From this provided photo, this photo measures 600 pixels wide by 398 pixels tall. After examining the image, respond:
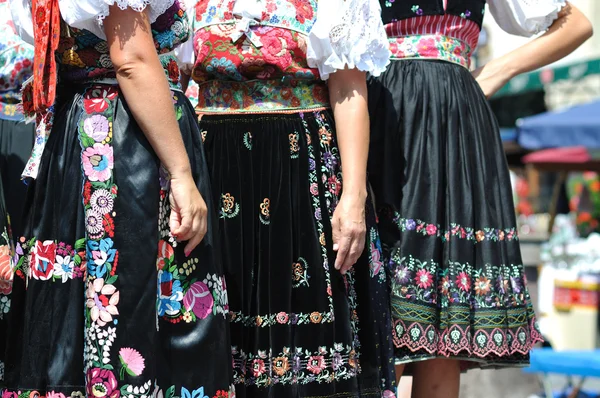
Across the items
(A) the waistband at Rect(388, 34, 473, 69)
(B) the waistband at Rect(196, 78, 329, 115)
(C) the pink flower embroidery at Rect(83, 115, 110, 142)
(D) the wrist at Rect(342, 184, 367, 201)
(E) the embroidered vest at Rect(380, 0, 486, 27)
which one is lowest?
(D) the wrist at Rect(342, 184, 367, 201)

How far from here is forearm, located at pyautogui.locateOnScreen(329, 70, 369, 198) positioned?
2.77 meters

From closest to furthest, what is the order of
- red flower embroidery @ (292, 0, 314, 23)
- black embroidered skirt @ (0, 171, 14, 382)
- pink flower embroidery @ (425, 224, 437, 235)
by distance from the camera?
black embroidered skirt @ (0, 171, 14, 382) → red flower embroidery @ (292, 0, 314, 23) → pink flower embroidery @ (425, 224, 437, 235)

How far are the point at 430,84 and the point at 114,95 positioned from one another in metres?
1.27

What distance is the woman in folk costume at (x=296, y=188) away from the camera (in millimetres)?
2639

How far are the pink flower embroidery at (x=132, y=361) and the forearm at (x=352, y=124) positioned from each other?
870 mm

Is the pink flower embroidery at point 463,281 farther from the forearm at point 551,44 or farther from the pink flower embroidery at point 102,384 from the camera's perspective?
the pink flower embroidery at point 102,384

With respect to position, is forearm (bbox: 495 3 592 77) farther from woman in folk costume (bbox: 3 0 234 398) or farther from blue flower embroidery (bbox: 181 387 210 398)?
blue flower embroidery (bbox: 181 387 210 398)

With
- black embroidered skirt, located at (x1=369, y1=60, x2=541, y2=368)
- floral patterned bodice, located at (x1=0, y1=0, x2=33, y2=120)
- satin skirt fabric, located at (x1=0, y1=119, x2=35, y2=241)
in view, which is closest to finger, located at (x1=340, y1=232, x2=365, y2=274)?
black embroidered skirt, located at (x1=369, y1=60, x2=541, y2=368)

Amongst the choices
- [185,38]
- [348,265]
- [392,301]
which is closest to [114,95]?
[185,38]

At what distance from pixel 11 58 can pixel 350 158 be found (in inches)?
63.3

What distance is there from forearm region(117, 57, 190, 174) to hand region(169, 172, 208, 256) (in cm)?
4

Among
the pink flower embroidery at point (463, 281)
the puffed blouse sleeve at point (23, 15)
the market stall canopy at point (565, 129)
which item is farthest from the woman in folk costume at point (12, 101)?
the market stall canopy at point (565, 129)

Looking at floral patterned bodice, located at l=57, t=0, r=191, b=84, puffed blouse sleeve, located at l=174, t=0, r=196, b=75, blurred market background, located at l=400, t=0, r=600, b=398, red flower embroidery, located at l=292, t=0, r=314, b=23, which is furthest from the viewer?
blurred market background, located at l=400, t=0, r=600, b=398

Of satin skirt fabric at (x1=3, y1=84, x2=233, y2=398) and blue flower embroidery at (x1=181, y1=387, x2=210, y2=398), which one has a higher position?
satin skirt fabric at (x1=3, y1=84, x2=233, y2=398)
